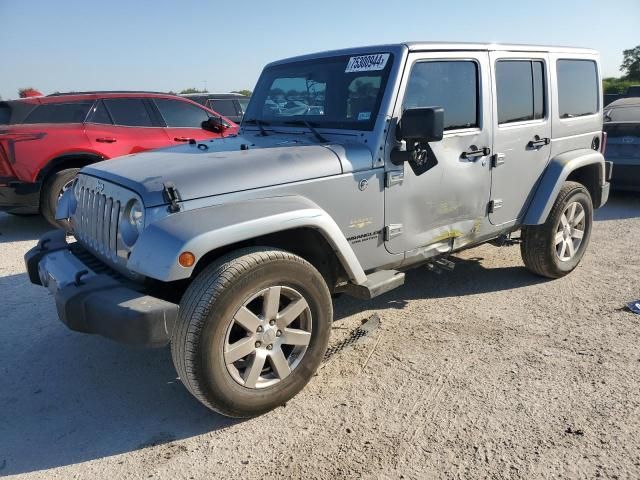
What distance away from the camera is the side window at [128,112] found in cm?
722

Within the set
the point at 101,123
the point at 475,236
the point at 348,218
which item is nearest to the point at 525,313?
the point at 475,236

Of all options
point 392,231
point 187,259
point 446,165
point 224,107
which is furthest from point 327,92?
point 224,107

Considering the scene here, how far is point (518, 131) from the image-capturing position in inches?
163

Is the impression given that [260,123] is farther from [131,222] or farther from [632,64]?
[632,64]

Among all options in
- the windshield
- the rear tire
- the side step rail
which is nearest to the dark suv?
the rear tire

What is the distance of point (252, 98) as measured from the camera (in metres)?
4.41

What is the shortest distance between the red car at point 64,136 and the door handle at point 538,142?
3384mm

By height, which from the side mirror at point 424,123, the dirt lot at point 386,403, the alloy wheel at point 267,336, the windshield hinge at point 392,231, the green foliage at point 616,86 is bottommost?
the dirt lot at point 386,403

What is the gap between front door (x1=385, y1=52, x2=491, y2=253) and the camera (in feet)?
11.2

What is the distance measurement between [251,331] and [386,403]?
0.90 m

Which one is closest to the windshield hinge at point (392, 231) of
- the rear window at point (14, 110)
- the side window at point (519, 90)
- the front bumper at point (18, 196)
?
the side window at point (519, 90)

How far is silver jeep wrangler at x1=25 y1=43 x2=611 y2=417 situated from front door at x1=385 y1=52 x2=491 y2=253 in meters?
0.01

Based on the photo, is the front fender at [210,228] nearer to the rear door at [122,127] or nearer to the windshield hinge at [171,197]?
the windshield hinge at [171,197]

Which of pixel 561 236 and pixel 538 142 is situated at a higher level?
pixel 538 142
